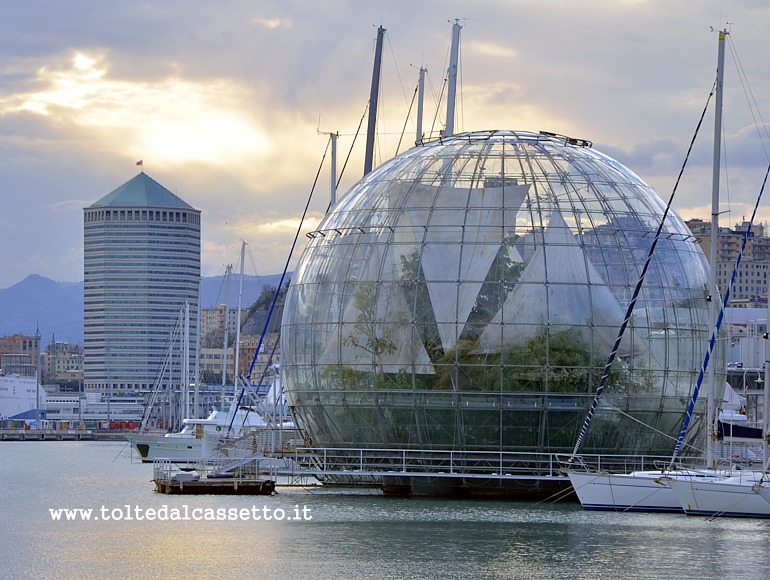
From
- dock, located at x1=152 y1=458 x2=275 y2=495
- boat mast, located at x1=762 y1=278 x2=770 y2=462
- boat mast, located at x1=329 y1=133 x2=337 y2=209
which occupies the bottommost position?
dock, located at x1=152 y1=458 x2=275 y2=495

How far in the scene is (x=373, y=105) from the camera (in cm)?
7488

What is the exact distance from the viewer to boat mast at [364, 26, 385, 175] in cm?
7406

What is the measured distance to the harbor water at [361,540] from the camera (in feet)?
115

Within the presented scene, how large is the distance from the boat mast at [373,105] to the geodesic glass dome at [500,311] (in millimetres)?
16717

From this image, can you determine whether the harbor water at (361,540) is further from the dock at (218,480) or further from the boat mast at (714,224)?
the boat mast at (714,224)

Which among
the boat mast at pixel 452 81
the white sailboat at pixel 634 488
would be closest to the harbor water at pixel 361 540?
the white sailboat at pixel 634 488

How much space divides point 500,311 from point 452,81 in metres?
18.9

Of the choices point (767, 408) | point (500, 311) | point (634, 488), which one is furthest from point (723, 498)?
point (500, 311)

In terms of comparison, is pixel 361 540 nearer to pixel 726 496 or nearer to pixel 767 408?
pixel 726 496

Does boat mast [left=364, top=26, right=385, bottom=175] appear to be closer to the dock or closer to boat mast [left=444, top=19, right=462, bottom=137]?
boat mast [left=444, top=19, right=462, bottom=137]

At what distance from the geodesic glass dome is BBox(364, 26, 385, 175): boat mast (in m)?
16.7

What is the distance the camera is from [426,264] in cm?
5444

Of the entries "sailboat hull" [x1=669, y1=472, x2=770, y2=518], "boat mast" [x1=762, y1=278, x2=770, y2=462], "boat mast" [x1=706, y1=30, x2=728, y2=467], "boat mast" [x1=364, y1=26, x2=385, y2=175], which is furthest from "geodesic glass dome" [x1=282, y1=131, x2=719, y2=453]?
"boat mast" [x1=364, y1=26, x2=385, y2=175]

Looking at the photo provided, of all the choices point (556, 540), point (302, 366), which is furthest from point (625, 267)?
point (556, 540)
